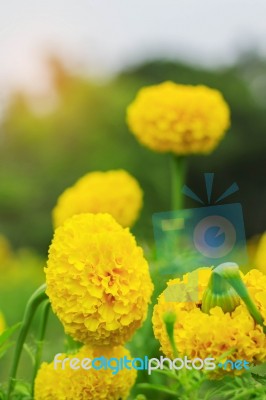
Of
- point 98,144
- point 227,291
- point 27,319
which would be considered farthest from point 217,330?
point 98,144

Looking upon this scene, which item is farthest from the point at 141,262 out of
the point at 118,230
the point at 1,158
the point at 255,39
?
the point at 1,158

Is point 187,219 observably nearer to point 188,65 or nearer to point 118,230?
point 118,230

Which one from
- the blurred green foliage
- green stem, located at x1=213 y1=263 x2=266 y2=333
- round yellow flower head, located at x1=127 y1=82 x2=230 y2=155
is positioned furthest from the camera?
the blurred green foliage

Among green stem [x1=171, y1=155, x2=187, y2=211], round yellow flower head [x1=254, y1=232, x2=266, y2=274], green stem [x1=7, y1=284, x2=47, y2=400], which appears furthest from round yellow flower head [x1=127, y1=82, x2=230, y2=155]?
green stem [x1=7, y1=284, x2=47, y2=400]

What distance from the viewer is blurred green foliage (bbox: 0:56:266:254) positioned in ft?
7.63

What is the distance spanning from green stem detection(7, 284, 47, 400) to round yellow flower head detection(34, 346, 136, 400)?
0.02 m

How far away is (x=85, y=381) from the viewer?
503mm

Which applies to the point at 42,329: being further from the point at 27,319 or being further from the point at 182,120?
the point at 182,120

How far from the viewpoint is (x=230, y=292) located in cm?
45

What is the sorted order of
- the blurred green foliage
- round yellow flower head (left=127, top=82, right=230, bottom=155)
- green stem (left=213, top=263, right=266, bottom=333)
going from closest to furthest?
green stem (left=213, top=263, right=266, bottom=333) < round yellow flower head (left=127, top=82, right=230, bottom=155) < the blurred green foliage

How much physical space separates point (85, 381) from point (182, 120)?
0.33m

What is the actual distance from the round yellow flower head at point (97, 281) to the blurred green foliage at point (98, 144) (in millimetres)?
1728

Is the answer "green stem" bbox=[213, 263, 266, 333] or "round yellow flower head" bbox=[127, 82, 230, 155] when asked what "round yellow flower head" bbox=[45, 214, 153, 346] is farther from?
"round yellow flower head" bbox=[127, 82, 230, 155]

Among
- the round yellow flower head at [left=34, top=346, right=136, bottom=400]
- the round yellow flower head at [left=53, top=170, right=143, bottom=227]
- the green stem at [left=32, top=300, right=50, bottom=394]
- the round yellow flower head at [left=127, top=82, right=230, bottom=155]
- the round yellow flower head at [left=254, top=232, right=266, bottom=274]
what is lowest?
the round yellow flower head at [left=34, top=346, right=136, bottom=400]
